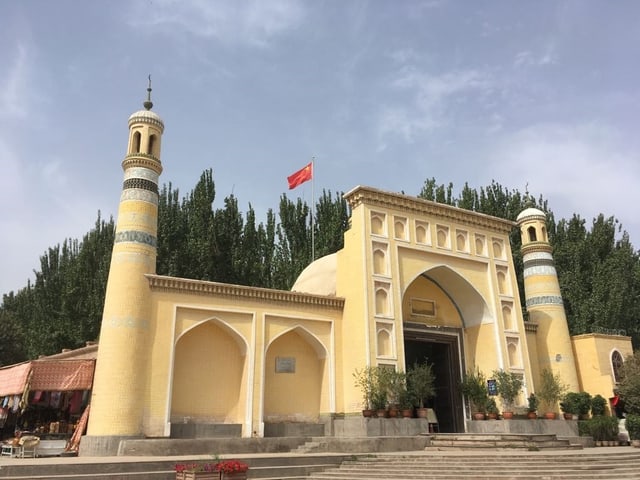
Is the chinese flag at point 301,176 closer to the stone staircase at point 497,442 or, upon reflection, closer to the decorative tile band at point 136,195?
the decorative tile band at point 136,195

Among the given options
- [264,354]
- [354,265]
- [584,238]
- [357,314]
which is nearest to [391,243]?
[354,265]

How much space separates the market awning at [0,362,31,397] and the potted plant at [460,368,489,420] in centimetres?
1241

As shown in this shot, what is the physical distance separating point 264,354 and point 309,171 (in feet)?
29.8

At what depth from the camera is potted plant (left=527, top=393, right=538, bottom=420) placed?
16344 mm

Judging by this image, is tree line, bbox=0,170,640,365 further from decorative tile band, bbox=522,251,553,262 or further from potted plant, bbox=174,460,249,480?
potted plant, bbox=174,460,249,480

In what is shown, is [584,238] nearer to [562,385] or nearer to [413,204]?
[562,385]

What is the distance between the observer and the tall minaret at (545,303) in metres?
19.5

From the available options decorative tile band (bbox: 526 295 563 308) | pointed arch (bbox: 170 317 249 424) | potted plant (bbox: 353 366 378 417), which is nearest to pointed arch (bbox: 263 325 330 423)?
pointed arch (bbox: 170 317 249 424)

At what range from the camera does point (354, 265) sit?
16328mm

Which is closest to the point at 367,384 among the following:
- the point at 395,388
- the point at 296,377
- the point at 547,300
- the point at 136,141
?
the point at 395,388

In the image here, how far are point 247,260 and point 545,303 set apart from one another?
42.2 ft

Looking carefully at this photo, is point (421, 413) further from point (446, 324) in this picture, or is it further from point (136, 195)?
point (136, 195)

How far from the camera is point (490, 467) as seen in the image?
34.1 ft

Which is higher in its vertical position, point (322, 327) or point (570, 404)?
point (322, 327)
